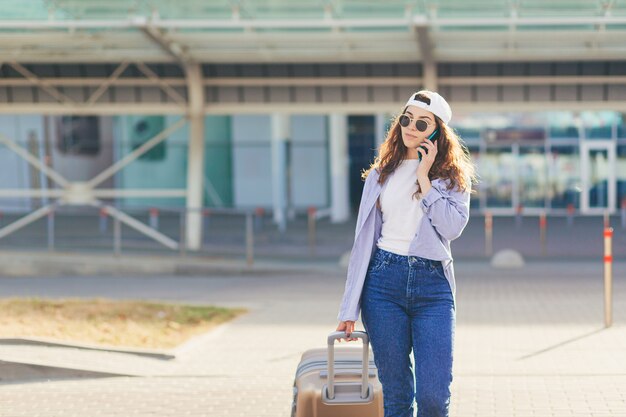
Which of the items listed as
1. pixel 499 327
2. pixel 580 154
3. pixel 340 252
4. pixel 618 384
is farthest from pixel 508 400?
pixel 580 154

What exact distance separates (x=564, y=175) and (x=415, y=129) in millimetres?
32104

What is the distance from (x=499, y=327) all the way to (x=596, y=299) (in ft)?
9.96

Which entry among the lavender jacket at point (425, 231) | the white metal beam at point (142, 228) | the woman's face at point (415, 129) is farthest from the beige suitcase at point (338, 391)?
the white metal beam at point (142, 228)

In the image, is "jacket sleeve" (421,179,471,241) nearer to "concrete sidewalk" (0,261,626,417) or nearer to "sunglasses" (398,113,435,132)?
"sunglasses" (398,113,435,132)

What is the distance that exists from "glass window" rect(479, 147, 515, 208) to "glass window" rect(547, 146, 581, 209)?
1237 millimetres

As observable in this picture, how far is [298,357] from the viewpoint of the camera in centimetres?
988

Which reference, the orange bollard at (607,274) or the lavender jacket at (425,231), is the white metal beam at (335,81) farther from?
the lavender jacket at (425,231)

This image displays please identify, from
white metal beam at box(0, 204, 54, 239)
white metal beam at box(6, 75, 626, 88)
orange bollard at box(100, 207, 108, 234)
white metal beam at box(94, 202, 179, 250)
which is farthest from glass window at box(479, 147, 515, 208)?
white metal beam at box(0, 204, 54, 239)

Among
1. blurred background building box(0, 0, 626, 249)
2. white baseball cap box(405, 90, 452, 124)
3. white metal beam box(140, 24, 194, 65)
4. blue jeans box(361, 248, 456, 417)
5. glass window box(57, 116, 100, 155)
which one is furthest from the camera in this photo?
glass window box(57, 116, 100, 155)

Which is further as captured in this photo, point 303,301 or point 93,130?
point 93,130

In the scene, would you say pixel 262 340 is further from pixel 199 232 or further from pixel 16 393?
pixel 199 232

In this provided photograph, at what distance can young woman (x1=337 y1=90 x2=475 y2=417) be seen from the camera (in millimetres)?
Answer: 4891

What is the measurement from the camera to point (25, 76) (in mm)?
21359

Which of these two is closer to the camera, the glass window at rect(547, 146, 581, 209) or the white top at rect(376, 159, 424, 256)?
the white top at rect(376, 159, 424, 256)
